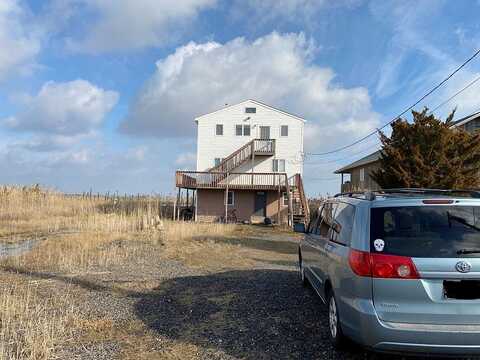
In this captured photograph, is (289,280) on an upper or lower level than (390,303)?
lower

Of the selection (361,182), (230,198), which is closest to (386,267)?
(230,198)

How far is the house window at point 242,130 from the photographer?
112 ft

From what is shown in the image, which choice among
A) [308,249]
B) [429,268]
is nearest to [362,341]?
[429,268]

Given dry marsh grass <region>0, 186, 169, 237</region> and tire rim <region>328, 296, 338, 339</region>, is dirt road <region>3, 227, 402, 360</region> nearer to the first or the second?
tire rim <region>328, 296, 338, 339</region>

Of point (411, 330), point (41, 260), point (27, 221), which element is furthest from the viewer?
point (27, 221)

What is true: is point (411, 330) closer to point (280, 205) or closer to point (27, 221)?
point (27, 221)

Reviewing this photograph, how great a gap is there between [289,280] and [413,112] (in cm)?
830

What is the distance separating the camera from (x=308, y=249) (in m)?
6.86

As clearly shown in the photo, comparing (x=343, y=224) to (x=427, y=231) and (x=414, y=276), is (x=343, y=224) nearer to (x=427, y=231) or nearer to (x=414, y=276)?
(x=427, y=231)

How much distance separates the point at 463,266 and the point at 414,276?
42cm

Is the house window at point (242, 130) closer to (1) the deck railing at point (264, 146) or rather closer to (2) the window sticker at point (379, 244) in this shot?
(1) the deck railing at point (264, 146)

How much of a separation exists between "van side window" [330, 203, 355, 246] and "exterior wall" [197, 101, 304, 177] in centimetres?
2861

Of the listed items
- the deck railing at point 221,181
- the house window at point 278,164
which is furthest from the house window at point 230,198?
the house window at point 278,164

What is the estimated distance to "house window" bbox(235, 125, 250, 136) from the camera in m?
34.2
